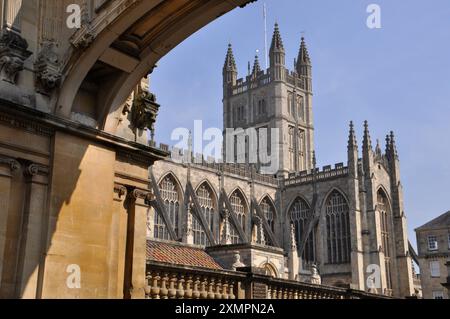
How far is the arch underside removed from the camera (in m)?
8.33

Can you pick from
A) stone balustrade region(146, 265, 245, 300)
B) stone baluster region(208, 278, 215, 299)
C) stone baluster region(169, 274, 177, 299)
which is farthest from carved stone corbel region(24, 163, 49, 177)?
stone baluster region(208, 278, 215, 299)

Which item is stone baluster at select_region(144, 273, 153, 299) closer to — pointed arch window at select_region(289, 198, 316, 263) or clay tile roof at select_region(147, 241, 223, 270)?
clay tile roof at select_region(147, 241, 223, 270)

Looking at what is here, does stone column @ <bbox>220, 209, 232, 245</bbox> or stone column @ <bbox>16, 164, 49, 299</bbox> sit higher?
stone column @ <bbox>220, 209, 232, 245</bbox>

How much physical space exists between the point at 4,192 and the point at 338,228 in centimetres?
5038

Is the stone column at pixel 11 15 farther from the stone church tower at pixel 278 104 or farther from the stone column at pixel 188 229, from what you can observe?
the stone church tower at pixel 278 104

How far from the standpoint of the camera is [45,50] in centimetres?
855

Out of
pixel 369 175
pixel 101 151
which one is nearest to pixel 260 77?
pixel 369 175

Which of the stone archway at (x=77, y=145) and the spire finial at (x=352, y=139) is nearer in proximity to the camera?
the stone archway at (x=77, y=145)

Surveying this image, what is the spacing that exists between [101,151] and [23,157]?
1.26 m

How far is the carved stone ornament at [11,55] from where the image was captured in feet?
26.0

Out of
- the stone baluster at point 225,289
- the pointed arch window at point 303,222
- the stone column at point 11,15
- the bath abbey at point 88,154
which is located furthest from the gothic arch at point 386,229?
the stone column at point 11,15

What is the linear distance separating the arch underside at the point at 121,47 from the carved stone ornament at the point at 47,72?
0.46 ft

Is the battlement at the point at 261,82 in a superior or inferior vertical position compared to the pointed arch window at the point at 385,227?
superior

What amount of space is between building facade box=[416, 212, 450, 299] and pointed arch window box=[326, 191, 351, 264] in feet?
20.0
